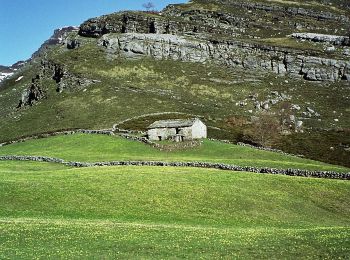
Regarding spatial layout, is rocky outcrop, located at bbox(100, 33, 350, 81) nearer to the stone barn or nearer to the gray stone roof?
the gray stone roof

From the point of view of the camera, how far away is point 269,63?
186375 millimetres

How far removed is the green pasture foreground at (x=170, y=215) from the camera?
85.1 feet

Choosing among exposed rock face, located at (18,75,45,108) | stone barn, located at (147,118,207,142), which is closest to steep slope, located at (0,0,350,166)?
exposed rock face, located at (18,75,45,108)

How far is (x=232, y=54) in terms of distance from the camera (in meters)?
188

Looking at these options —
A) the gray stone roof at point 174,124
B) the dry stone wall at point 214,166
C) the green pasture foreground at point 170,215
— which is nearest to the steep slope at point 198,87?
the gray stone roof at point 174,124

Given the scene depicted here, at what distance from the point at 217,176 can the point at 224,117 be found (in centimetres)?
9084

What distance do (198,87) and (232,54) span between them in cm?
2868

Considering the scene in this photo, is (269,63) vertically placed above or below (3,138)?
above

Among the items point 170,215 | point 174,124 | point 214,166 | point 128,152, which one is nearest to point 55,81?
point 174,124

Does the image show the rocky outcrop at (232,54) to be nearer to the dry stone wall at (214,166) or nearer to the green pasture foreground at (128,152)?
the green pasture foreground at (128,152)

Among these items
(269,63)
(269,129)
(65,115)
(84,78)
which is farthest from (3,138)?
(269,63)

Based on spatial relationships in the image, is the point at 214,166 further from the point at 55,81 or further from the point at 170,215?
the point at 55,81

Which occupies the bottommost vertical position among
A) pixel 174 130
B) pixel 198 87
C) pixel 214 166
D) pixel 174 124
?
pixel 214 166

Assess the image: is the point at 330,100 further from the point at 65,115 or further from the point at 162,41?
the point at 65,115
